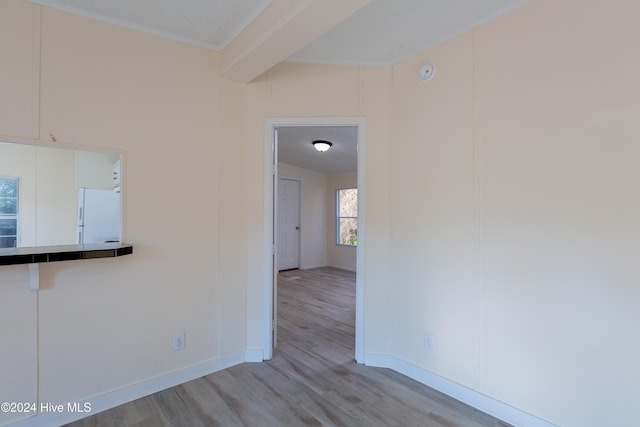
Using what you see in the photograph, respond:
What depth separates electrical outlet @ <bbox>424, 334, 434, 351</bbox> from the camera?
2297 mm

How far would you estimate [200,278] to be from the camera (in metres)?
2.42

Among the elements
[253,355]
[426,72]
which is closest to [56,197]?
[253,355]

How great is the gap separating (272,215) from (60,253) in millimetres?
1444

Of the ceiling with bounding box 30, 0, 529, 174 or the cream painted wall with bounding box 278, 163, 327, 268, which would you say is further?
the cream painted wall with bounding box 278, 163, 327, 268

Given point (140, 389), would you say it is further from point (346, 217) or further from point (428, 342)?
point (346, 217)

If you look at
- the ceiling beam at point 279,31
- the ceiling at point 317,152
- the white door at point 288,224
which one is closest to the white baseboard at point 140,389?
the ceiling beam at point 279,31

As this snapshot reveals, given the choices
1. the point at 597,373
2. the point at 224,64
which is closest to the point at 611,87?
the point at 597,373

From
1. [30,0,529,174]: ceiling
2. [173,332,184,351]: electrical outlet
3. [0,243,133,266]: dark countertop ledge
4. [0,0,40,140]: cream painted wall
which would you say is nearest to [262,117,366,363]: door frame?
[30,0,529,174]: ceiling

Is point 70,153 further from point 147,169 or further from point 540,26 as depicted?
point 540,26

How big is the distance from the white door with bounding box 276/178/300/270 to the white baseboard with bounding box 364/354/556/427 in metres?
4.50

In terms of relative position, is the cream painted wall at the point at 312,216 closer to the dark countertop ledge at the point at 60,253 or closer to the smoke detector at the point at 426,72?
the smoke detector at the point at 426,72

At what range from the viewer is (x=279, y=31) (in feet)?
5.94

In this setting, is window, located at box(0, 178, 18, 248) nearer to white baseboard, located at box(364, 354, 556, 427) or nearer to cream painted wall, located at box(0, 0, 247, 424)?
cream painted wall, located at box(0, 0, 247, 424)

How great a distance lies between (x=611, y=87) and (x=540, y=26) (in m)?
0.54
